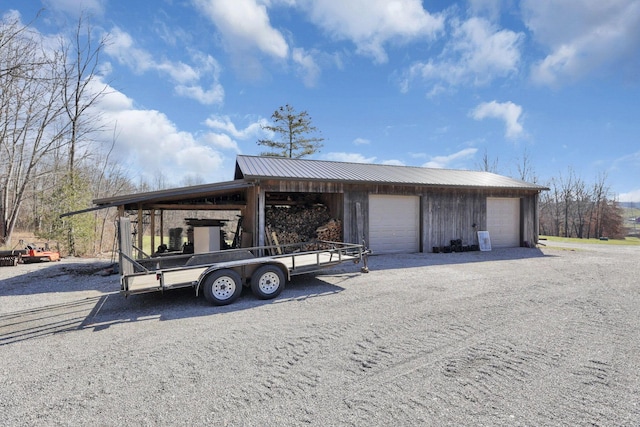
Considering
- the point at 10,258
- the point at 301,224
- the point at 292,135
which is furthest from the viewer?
the point at 292,135

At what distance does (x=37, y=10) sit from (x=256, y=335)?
10966 millimetres

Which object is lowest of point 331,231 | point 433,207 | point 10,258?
point 10,258

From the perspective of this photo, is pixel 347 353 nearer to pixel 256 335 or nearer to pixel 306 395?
pixel 306 395

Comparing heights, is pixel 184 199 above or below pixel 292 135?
below

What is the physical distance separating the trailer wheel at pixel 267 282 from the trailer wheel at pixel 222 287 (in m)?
0.31

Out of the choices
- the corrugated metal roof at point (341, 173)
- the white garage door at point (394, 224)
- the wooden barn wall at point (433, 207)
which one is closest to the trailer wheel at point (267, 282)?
the wooden barn wall at point (433, 207)

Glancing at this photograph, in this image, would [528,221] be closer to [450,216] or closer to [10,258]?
[450,216]

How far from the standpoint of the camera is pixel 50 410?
2.49 m

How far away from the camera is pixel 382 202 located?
11680mm

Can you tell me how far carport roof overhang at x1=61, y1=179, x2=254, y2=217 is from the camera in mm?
8109

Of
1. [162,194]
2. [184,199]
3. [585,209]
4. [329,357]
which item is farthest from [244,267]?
[585,209]

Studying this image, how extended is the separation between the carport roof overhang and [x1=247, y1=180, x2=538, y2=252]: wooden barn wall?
941 millimetres

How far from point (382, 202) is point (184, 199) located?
7059mm

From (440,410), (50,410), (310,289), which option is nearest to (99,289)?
(310,289)
